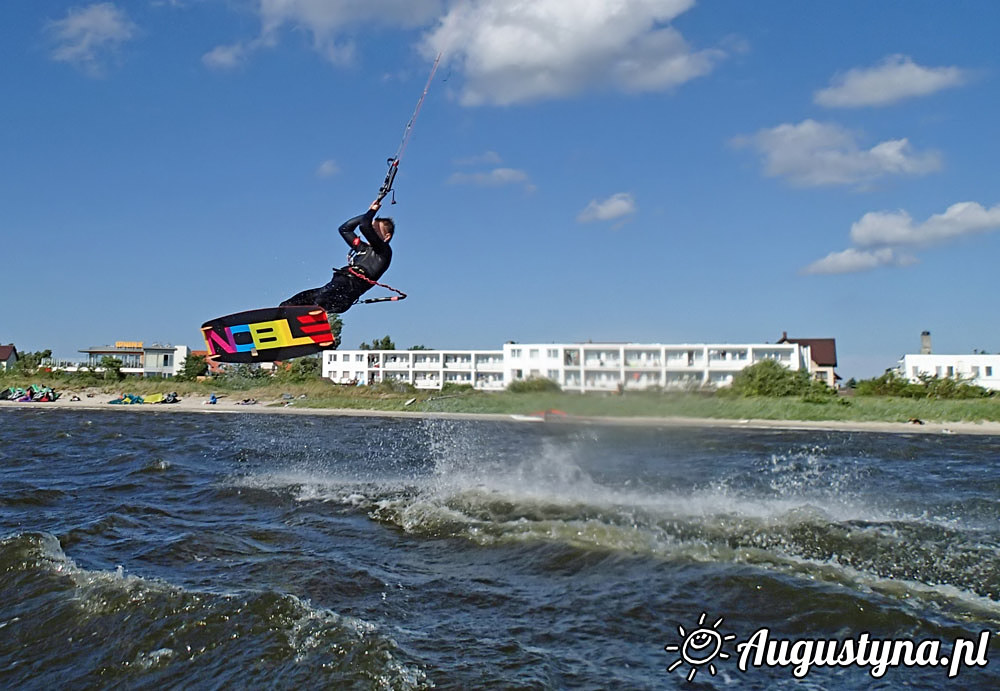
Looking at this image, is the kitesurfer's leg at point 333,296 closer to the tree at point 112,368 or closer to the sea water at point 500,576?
the sea water at point 500,576

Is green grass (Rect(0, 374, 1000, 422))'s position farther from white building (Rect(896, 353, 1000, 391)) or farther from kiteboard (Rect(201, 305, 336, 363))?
white building (Rect(896, 353, 1000, 391))

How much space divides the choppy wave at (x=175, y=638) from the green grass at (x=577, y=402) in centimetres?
347

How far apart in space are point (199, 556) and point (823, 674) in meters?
7.22

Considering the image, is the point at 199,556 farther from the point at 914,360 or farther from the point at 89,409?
the point at 914,360

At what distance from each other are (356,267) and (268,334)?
4.93 ft

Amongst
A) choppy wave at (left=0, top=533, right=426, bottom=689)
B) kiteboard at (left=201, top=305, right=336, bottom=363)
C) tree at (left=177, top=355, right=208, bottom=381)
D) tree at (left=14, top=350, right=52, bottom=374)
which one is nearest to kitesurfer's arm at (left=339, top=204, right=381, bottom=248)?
kiteboard at (left=201, top=305, right=336, bottom=363)

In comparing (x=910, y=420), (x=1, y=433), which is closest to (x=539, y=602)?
(x=1, y=433)

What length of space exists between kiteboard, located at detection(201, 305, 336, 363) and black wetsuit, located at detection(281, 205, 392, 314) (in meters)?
0.21

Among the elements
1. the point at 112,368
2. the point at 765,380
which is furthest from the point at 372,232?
the point at 112,368

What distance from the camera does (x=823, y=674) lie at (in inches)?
230

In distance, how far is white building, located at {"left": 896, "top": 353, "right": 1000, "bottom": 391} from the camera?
6184 cm

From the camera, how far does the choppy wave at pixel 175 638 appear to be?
5656 millimetres

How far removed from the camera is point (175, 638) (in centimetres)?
636

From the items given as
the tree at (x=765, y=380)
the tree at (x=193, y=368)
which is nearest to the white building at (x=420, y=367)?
the tree at (x=765, y=380)
